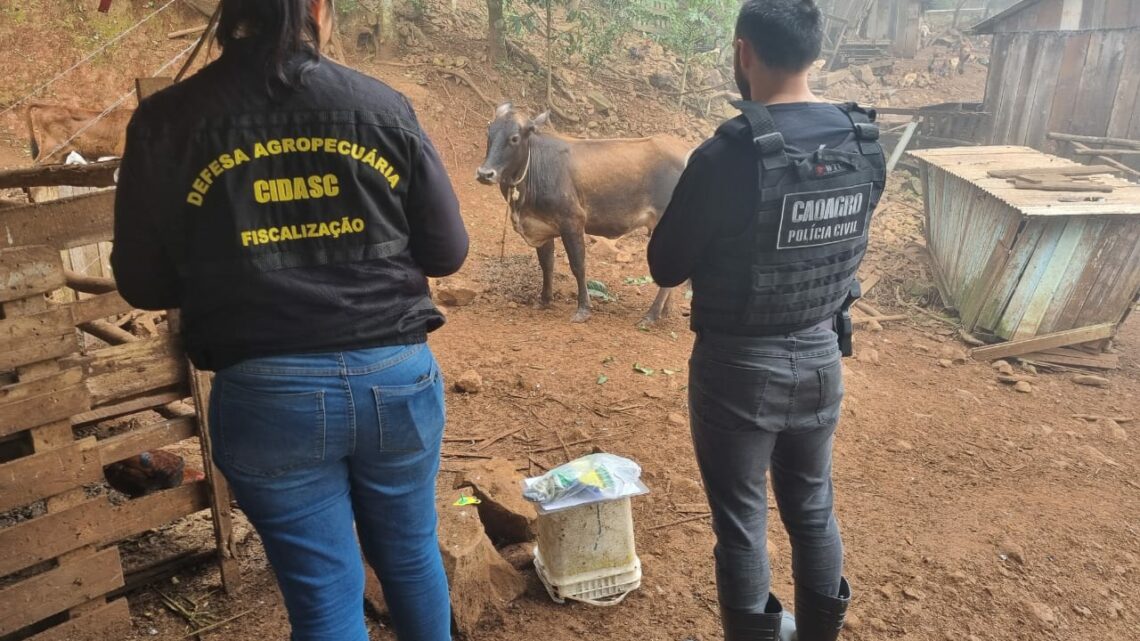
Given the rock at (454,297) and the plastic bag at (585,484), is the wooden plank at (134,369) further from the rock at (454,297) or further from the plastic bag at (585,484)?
the rock at (454,297)

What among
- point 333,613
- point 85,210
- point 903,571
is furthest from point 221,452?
point 903,571

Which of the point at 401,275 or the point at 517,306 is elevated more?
the point at 401,275

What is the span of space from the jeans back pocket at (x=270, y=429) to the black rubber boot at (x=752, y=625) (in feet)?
5.15

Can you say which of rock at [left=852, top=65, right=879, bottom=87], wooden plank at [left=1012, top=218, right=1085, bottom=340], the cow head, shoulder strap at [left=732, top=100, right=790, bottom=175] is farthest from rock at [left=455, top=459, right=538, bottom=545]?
Result: rock at [left=852, top=65, right=879, bottom=87]

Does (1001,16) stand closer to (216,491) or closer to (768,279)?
(768,279)

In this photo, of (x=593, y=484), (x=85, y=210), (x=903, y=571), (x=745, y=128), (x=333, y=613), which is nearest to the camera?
(x=333, y=613)

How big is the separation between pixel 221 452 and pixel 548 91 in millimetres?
12243

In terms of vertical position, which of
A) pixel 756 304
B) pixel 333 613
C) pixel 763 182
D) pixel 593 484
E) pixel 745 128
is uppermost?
pixel 745 128

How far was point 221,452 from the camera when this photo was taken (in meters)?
1.86

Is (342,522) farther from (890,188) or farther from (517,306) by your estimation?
(890,188)

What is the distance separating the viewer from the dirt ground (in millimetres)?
3402

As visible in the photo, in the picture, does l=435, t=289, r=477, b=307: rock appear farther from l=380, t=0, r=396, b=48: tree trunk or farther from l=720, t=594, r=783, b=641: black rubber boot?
l=380, t=0, r=396, b=48: tree trunk

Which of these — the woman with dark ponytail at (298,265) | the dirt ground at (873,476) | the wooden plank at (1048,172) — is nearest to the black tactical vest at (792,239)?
the woman with dark ponytail at (298,265)

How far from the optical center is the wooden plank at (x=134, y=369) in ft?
9.31
